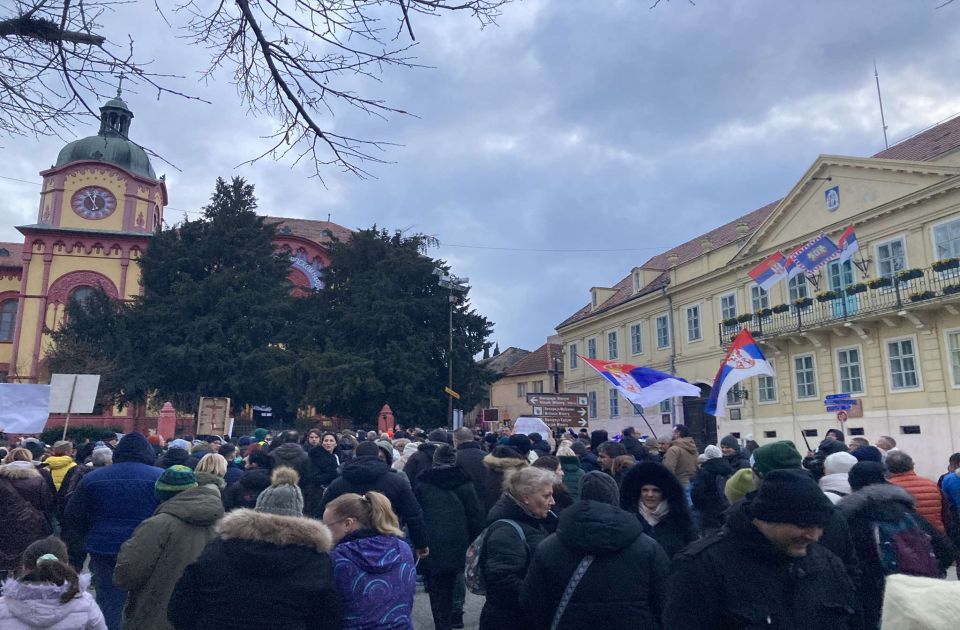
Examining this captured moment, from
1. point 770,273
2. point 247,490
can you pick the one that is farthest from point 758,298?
point 247,490

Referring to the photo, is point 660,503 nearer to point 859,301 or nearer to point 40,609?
point 40,609

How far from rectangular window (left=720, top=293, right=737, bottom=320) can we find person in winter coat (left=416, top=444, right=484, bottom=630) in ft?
85.3

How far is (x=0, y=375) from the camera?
4544cm

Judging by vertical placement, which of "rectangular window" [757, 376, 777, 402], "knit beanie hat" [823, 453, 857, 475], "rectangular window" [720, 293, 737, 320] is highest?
"rectangular window" [720, 293, 737, 320]

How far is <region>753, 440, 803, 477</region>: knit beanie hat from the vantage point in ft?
15.5

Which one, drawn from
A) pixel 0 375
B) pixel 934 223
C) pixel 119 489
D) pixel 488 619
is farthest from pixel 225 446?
pixel 0 375

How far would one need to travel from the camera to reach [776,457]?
15.5 ft

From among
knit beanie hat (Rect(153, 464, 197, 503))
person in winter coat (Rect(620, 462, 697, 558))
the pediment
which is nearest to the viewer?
person in winter coat (Rect(620, 462, 697, 558))

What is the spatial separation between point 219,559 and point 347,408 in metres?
32.5

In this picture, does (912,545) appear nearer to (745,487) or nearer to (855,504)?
(855,504)

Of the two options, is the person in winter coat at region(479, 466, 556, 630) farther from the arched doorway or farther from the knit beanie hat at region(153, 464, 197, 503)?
the arched doorway

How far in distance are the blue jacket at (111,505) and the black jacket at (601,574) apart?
149 inches

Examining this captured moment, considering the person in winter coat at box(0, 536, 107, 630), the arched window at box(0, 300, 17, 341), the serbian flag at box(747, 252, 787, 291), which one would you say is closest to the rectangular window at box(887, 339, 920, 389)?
the serbian flag at box(747, 252, 787, 291)

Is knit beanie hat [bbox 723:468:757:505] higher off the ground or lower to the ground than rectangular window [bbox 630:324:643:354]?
lower
